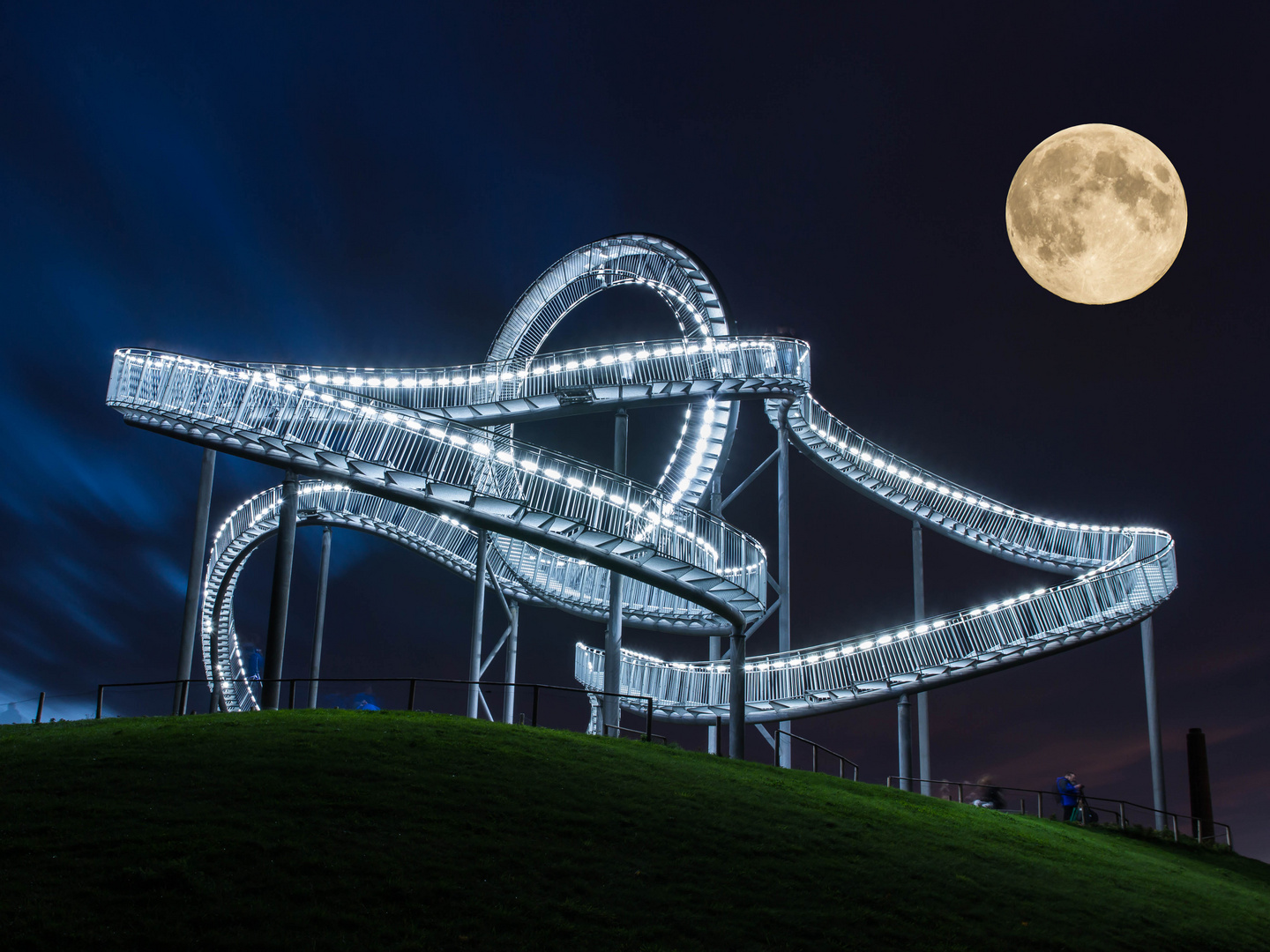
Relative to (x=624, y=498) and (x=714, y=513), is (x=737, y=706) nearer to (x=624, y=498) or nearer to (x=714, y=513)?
(x=624, y=498)

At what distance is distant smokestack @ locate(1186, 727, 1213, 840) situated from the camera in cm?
2844

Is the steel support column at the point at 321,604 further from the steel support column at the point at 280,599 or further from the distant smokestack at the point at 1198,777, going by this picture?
the distant smokestack at the point at 1198,777

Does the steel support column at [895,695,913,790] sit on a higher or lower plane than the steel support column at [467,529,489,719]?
lower

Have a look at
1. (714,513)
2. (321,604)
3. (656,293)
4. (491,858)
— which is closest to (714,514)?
(714,513)

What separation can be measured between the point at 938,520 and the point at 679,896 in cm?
2662

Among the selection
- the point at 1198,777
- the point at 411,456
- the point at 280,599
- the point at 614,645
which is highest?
the point at 411,456

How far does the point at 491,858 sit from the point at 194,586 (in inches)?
678

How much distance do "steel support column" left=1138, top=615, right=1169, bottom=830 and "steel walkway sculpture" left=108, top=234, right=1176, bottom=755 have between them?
2.82 metres

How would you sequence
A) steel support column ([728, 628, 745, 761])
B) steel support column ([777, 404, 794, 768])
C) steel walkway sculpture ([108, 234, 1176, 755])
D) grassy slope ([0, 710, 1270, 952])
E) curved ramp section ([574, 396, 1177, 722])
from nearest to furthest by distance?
grassy slope ([0, 710, 1270, 952]) → steel walkway sculpture ([108, 234, 1176, 755]) → steel support column ([728, 628, 745, 761]) → curved ramp section ([574, 396, 1177, 722]) → steel support column ([777, 404, 794, 768])

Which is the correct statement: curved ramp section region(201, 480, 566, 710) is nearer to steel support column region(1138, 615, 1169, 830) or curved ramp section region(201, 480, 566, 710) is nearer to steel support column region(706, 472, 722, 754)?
steel support column region(706, 472, 722, 754)

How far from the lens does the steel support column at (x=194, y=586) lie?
24094 millimetres

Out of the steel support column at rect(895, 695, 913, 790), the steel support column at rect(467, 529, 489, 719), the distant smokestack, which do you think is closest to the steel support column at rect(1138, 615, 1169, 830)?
the distant smokestack

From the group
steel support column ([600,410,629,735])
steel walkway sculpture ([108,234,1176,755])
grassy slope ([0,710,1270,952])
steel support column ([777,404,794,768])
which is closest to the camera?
grassy slope ([0,710,1270,952])

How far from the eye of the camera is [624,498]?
23.1m
